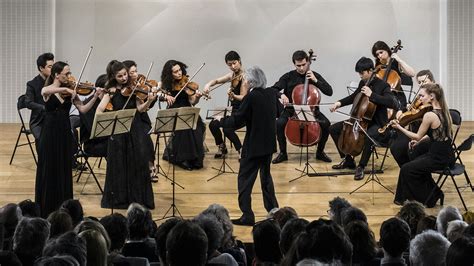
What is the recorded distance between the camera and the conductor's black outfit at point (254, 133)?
24.8 feet

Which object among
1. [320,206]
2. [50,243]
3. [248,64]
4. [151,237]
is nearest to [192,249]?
[50,243]

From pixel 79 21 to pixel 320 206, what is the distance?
6.20 m

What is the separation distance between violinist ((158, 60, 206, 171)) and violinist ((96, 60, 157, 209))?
101 cm

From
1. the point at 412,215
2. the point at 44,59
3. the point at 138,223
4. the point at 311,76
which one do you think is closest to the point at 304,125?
the point at 311,76

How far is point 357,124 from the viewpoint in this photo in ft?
30.5

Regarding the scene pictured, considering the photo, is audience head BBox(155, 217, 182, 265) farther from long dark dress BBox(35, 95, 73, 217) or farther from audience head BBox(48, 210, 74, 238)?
long dark dress BBox(35, 95, 73, 217)

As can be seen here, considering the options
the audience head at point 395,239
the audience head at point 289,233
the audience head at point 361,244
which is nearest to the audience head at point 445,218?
the audience head at point 395,239

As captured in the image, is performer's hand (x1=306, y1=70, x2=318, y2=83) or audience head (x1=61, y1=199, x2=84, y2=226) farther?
performer's hand (x1=306, y1=70, x2=318, y2=83)

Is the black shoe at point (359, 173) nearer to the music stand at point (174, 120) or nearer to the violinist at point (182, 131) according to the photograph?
the violinist at point (182, 131)

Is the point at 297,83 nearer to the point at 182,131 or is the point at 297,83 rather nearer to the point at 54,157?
the point at 182,131

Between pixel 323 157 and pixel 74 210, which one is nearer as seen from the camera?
pixel 74 210

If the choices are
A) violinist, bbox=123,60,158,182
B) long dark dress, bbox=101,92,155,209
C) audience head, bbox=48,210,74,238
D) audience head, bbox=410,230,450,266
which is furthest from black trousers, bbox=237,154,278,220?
audience head, bbox=410,230,450,266

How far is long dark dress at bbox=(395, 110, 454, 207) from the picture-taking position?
8.19 m

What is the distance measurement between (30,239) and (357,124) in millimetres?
5020
